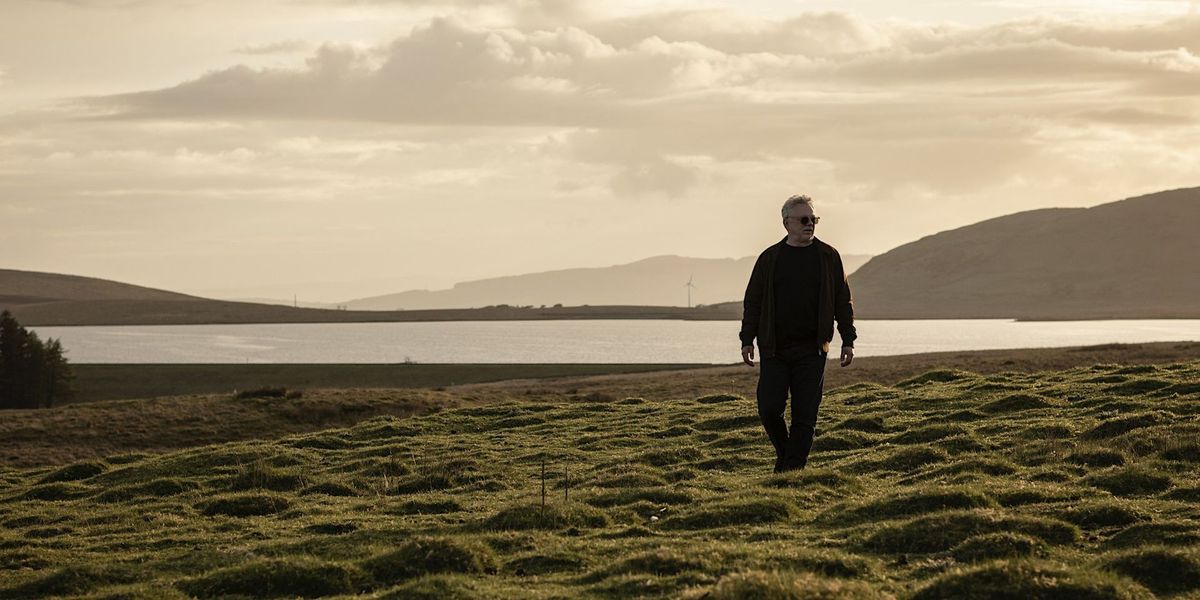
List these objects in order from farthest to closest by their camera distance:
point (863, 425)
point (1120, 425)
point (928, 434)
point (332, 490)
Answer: point (863, 425) < point (928, 434) < point (332, 490) < point (1120, 425)

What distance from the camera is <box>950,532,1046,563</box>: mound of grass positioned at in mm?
12094

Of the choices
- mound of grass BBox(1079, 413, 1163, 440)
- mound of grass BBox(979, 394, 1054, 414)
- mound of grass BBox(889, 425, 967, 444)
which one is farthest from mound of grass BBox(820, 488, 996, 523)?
mound of grass BBox(979, 394, 1054, 414)

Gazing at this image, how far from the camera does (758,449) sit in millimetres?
23469

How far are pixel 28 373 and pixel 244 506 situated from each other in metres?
67.7

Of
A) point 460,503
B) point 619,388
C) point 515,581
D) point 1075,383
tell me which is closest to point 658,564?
point 515,581

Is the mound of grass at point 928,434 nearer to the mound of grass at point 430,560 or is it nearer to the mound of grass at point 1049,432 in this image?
the mound of grass at point 1049,432

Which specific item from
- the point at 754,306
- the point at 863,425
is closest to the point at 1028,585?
the point at 754,306

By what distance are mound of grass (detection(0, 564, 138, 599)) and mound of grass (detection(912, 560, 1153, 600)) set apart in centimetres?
862

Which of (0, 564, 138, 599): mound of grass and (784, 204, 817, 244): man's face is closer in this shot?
(0, 564, 138, 599): mound of grass

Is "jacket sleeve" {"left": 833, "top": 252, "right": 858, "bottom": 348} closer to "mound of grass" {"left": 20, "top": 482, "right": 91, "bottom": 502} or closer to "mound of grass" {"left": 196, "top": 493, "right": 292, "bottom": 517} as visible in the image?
"mound of grass" {"left": 196, "top": 493, "right": 292, "bottom": 517}

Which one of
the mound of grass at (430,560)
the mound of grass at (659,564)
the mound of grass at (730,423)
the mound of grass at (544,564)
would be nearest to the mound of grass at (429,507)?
the mound of grass at (430,560)

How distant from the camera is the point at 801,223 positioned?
16141 mm

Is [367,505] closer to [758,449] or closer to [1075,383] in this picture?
[758,449]

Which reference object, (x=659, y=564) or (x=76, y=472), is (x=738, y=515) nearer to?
(x=659, y=564)
